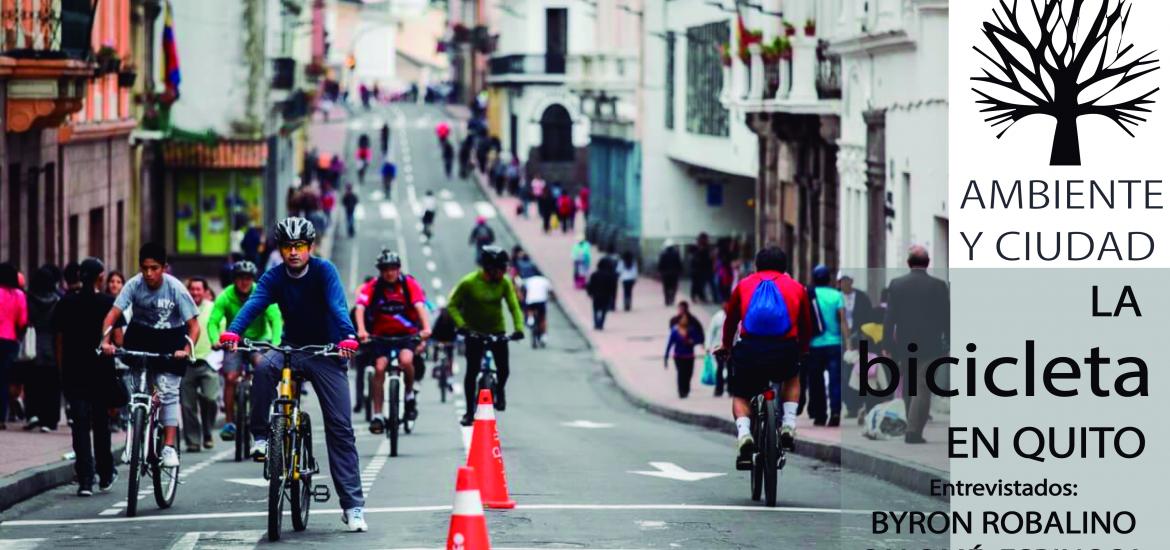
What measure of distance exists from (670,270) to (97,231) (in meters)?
15.0

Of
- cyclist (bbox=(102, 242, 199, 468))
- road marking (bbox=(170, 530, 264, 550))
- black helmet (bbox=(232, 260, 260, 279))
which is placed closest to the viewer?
road marking (bbox=(170, 530, 264, 550))

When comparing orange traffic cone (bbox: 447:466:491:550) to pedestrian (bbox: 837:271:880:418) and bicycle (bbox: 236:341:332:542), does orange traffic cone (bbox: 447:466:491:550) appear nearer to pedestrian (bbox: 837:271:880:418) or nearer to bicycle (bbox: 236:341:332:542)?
bicycle (bbox: 236:341:332:542)

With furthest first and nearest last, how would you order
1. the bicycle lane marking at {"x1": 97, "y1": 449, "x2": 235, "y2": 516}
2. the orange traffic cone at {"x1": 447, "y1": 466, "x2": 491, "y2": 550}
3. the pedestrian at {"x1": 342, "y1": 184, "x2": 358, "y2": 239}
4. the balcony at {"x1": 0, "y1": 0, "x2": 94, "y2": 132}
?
the pedestrian at {"x1": 342, "y1": 184, "x2": 358, "y2": 239}
the balcony at {"x1": 0, "y1": 0, "x2": 94, "y2": 132}
the bicycle lane marking at {"x1": 97, "y1": 449, "x2": 235, "y2": 516}
the orange traffic cone at {"x1": 447, "y1": 466, "x2": 491, "y2": 550}

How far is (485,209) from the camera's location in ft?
272

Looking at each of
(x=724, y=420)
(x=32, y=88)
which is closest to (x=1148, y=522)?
(x=724, y=420)

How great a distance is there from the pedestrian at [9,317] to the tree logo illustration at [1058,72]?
35.2ft

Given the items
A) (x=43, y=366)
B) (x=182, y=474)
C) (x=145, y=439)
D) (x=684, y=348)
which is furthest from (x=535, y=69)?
(x=145, y=439)

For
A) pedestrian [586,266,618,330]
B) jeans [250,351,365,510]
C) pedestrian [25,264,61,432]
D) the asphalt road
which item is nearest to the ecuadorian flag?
pedestrian [586,266,618,330]

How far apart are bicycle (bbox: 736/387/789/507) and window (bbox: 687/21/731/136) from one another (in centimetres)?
3685

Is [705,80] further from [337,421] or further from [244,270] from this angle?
[337,421]

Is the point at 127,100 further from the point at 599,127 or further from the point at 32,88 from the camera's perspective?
the point at 599,127

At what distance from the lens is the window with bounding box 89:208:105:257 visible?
42.3 meters

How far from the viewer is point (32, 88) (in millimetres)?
32281

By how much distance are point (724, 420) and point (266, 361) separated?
575 inches
